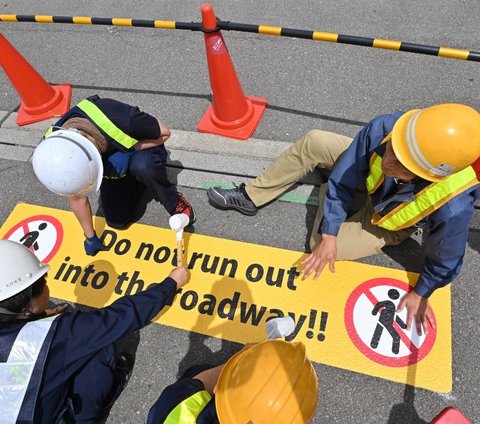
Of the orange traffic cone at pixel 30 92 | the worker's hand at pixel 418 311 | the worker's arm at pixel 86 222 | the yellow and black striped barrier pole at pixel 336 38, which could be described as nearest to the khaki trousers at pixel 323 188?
the worker's hand at pixel 418 311

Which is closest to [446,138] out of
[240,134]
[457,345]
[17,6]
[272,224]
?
Result: [457,345]

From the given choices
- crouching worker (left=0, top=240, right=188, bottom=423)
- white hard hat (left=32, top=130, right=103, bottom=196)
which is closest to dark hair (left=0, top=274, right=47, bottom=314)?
crouching worker (left=0, top=240, right=188, bottom=423)

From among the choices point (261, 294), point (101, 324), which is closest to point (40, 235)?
point (101, 324)

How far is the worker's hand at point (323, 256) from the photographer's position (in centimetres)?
232

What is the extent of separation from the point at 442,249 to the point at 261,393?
1155 millimetres

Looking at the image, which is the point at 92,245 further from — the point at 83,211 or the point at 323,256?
the point at 323,256

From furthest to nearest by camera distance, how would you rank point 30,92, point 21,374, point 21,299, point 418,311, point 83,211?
point 30,92
point 83,211
point 418,311
point 21,299
point 21,374

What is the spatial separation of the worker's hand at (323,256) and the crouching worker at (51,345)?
0.79 metres

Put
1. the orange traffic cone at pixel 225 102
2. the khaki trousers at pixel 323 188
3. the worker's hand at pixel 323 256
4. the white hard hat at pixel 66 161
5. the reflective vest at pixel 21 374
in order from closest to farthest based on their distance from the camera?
the reflective vest at pixel 21 374 < the white hard hat at pixel 66 161 < the worker's hand at pixel 323 256 < the khaki trousers at pixel 323 188 < the orange traffic cone at pixel 225 102

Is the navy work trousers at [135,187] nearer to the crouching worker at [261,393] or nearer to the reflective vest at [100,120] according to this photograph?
the reflective vest at [100,120]

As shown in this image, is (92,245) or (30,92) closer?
(92,245)

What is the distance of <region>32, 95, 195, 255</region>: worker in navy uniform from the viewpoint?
2.12 meters

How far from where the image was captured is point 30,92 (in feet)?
12.5

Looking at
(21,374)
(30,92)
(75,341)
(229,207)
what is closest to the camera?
(21,374)
